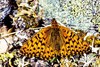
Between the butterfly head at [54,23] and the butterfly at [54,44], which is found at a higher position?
the butterfly head at [54,23]

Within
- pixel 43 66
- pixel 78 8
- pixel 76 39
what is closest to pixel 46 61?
pixel 43 66

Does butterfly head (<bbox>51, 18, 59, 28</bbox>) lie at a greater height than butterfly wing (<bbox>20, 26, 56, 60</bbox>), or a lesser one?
greater

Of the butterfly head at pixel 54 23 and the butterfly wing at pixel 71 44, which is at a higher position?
the butterfly head at pixel 54 23

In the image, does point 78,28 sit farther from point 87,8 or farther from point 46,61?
point 46,61
